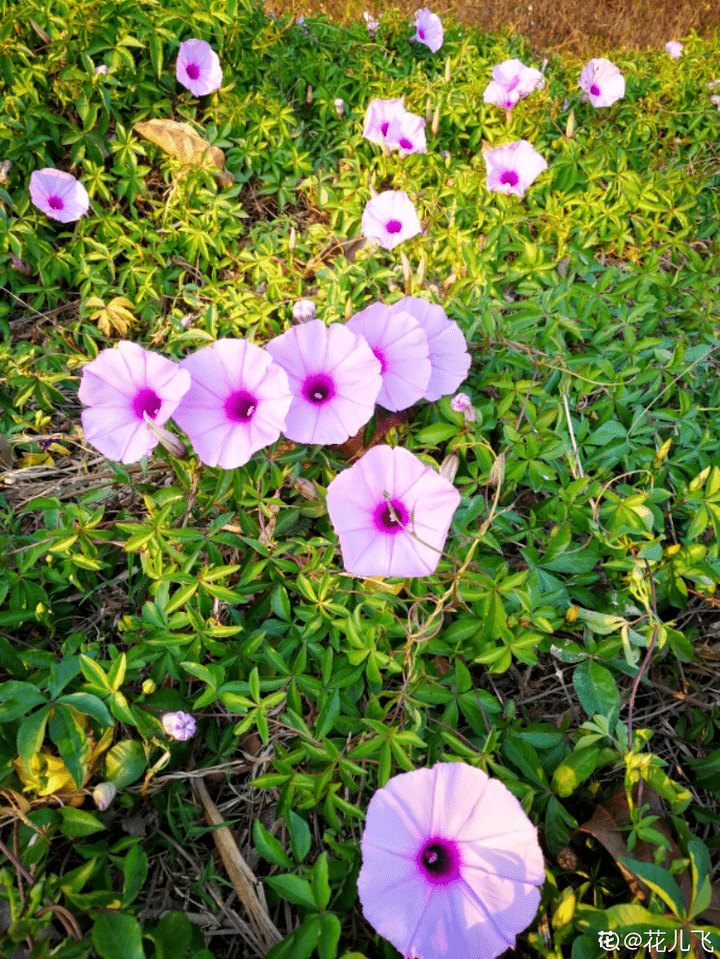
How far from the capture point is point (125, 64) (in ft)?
9.39

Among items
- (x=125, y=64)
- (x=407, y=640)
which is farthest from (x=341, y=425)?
(x=125, y=64)

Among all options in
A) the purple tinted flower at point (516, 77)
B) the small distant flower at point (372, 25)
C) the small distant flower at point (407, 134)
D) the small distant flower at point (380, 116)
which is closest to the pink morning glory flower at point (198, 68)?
the small distant flower at point (380, 116)

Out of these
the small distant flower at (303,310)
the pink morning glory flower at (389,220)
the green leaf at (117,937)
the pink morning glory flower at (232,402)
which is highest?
the pink morning glory flower at (389,220)

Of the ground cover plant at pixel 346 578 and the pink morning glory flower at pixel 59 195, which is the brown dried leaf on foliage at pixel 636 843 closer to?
the ground cover plant at pixel 346 578

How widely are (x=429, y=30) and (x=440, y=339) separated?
3.26 metres

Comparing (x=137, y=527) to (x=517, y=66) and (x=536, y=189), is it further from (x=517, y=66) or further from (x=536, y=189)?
(x=517, y=66)

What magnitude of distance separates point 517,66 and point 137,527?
3300 millimetres

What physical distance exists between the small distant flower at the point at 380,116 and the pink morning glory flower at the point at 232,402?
2123mm

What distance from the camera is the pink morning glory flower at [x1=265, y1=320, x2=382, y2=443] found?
4.97 feet

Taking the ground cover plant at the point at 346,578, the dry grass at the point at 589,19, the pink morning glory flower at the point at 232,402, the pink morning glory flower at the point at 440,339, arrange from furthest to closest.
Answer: the dry grass at the point at 589,19, the pink morning glory flower at the point at 440,339, the pink morning glory flower at the point at 232,402, the ground cover plant at the point at 346,578

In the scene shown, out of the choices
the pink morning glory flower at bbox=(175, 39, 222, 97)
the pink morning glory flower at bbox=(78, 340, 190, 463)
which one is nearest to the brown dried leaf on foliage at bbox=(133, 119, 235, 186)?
the pink morning glory flower at bbox=(175, 39, 222, 97)

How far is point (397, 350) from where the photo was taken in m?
1.68

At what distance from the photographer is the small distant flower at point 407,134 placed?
3.04 metres

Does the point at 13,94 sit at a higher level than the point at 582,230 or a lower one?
higher
